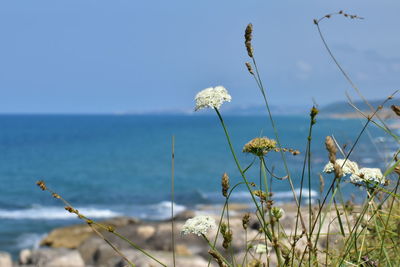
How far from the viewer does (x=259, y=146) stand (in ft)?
6.46

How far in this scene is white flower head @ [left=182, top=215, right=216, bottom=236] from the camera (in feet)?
6.23

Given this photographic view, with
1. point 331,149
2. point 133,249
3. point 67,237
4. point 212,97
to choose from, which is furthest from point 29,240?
point 331,149

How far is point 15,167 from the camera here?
58.4m

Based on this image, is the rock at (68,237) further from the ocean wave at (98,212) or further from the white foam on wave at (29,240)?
the ocean wave at (98,212)

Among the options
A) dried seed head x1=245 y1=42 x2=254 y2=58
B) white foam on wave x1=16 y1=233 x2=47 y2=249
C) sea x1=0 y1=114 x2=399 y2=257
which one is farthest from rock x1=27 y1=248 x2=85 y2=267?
dried seed head x1=245 y1=42 x2=254 y2=58

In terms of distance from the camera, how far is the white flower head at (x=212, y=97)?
203 cm

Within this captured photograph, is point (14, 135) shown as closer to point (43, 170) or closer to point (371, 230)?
point (43, 170)

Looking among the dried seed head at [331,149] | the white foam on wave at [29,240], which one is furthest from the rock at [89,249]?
the dried seed head at [331,149]

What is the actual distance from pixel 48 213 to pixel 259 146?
93.0ft

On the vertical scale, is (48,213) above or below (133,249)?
below

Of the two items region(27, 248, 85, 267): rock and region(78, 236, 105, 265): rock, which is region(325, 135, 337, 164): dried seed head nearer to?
region(27, 248, 85, 267): rock

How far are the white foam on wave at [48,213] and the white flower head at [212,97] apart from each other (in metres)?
26.3

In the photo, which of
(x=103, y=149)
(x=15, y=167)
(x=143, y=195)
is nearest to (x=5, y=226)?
(x=143, y=195)

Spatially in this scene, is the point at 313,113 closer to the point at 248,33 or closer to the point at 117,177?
the point at 248,33
